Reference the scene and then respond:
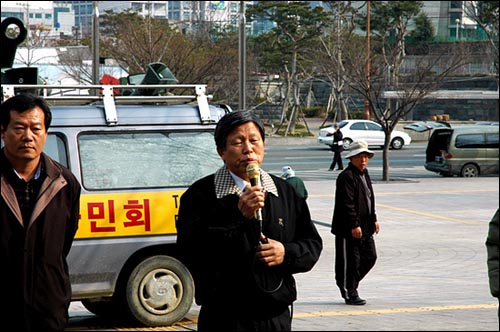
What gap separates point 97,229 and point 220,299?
5.06m

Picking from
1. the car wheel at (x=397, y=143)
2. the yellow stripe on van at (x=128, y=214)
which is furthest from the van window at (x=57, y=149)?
the car wheel at (x=397, y=143)

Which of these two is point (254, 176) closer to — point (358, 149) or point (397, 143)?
point (358, 149)

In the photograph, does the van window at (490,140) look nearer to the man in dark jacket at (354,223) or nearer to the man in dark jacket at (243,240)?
the man in dark jacket at (354,223)

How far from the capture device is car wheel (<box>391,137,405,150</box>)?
49.7 metres

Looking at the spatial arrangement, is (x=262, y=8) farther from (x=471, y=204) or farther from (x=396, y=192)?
(x=471, y=204)

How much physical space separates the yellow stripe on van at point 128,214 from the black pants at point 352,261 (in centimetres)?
204

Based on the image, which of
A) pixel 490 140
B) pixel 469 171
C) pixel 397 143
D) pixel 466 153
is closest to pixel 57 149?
pixel 466 153

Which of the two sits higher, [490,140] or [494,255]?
[494,255]

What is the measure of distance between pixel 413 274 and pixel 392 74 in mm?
35550

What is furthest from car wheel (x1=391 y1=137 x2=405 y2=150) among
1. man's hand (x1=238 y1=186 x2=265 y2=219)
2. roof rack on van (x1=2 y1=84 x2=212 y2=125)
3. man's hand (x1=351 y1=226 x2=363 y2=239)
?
man's hand (x1=238 y1=186 x2=265 y2=219)

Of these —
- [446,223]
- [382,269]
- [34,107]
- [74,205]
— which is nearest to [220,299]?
[74,205]

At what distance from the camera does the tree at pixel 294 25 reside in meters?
57.5

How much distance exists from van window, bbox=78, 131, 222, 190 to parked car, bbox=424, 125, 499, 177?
82.8ft

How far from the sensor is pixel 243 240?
4.41m
